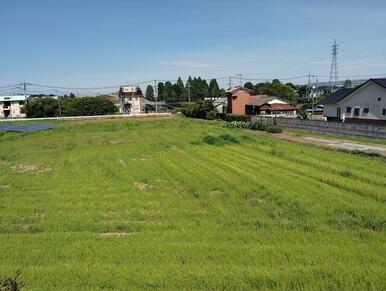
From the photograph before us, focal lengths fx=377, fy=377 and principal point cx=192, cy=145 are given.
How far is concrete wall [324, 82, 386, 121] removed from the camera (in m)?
30.5

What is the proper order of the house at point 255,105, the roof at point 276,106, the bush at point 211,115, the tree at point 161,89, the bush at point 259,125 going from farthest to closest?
the tree at point 161,89 → the house at point 255,105 → the roof at point 276,106 → the bush at point 211,115 → the bush at point 259,125


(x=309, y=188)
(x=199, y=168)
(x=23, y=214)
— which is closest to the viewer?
(x=23, y=214)

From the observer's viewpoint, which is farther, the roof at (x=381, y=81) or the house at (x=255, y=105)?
the house at (x=255, y=105)

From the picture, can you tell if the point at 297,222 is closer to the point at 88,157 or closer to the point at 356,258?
the point at 356,258

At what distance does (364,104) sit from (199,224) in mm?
28205

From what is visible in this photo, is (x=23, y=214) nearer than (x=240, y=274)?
No

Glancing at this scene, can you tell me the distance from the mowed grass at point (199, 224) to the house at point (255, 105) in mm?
34059

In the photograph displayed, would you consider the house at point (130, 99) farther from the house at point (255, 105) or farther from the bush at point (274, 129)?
the bush at point (274, 129)

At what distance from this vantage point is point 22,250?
24.3 feet

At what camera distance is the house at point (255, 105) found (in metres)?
50.8

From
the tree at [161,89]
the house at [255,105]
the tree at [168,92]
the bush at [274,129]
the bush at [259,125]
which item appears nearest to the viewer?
the bush at [274,129]

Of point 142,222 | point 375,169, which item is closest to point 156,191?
point 142,222

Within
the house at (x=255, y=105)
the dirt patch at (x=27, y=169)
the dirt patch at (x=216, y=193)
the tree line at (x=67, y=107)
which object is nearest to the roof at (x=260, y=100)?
the house at (x=255, y=105)

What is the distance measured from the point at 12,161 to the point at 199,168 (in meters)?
10.5
